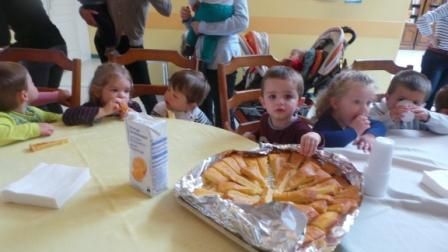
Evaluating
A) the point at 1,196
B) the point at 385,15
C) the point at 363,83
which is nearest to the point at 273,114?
the point at 363,83

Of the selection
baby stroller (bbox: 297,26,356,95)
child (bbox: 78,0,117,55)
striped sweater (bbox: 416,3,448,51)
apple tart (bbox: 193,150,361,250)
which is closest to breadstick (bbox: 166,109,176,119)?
apple tart (bbox: 193,150,361,250)

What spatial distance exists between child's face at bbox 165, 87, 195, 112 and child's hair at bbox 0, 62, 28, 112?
61 centimetres

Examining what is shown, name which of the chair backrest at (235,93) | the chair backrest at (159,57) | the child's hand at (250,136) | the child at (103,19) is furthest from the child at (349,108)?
the child at (103,19)

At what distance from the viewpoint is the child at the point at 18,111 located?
1098 mm

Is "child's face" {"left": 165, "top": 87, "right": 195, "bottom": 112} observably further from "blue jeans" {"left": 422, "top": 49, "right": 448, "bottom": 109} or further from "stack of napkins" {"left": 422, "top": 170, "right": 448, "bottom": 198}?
"blue jeans" {"left": 422, "top": 49, "right": 448, "bottom": 109}

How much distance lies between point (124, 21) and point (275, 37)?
7.19 feet

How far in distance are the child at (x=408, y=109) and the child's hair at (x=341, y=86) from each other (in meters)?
0.13

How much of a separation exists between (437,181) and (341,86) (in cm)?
57

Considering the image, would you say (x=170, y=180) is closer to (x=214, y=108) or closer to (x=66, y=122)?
(x=66, y=122)

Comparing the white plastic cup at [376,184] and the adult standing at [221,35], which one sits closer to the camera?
the white plastic cup at [376,184]

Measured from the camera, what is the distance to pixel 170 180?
0.92 metres

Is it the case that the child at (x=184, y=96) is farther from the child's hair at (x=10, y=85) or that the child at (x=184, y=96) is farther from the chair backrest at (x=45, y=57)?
the child's hair at (x=10, y=85)

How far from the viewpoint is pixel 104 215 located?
769 millimetres

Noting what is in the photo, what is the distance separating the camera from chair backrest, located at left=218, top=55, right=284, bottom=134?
1570 mm
